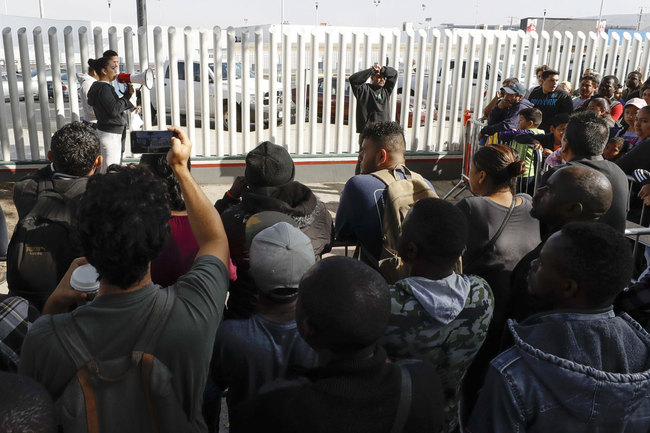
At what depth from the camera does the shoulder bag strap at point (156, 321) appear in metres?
1.55

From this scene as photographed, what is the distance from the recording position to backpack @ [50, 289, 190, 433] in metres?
1.51

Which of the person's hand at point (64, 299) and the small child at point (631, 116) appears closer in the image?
the person's hand at point (64, 299)

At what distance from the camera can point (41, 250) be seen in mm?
2750

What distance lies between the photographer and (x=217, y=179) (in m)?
8.63

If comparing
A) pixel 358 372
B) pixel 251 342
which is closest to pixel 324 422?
pixel 358 372

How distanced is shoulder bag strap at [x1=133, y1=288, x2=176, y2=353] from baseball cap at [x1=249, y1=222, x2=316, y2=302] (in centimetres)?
38

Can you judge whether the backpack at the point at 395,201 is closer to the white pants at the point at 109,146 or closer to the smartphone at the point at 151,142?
the smartphone at the point at 151,142

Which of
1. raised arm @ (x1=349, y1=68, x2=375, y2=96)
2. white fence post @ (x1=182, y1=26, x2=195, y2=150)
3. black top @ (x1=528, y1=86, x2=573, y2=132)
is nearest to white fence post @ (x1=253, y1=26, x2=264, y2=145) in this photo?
white fence post @ (x1=182, y1=26, x2=195, y2=150)

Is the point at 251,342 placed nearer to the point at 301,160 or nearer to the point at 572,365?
the point at 572,365

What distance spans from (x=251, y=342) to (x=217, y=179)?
6960 millimetres

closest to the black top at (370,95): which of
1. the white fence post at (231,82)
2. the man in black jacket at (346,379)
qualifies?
the white fence post at (231,82)

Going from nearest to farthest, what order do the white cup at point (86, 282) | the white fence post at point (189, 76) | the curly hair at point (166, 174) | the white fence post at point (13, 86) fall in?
the white cup at point (86, 282) < the curly hair at point (166, 174) < the white fence post at point (13, 86) < the white fence post at point (189, 76)

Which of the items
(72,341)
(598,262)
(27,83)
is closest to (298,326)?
(72,341)

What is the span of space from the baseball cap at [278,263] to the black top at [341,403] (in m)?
0.46
